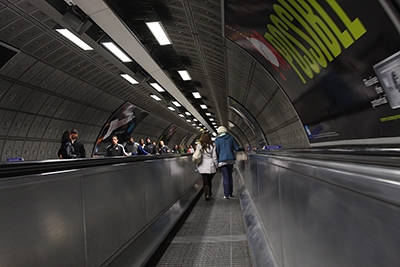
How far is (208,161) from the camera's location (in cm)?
750

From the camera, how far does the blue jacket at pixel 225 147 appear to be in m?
7.23

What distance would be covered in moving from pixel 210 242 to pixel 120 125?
16.0 metres

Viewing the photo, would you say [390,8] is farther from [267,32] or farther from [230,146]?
[230,146]

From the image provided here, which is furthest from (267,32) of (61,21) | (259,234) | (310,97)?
(61,21)

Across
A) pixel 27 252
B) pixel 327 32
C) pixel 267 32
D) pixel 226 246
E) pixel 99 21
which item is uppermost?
pixel 99 21

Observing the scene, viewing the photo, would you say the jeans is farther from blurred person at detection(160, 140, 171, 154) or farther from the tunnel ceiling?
blurred person at detection(160, 140, 171, 154)

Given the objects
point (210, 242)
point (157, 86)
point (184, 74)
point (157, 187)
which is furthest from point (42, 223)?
point (157, 86)

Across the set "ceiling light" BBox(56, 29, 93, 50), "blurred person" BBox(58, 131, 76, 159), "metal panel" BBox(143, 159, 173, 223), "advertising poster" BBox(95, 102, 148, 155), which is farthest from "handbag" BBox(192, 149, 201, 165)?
"advertising poster" BBox(95, 102, 148, 155)

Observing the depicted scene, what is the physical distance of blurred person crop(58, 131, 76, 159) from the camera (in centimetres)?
788

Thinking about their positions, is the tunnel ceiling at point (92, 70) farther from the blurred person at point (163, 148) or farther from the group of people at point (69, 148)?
the blurred person at point (163, 148)

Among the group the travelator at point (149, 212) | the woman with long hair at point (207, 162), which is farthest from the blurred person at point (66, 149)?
the travelator at point (149, 212)

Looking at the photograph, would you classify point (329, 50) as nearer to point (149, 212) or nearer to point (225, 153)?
point (225, 153)

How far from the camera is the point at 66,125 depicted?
14117 mm

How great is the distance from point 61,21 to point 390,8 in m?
7.01
